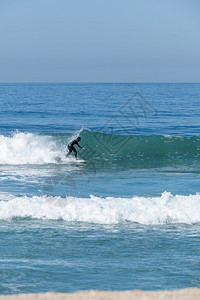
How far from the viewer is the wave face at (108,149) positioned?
802 inches

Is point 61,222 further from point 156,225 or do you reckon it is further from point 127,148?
point 127,148

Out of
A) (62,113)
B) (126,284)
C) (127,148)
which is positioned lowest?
(126,284)

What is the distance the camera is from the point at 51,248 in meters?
8.33

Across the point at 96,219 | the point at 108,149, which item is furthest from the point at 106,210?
the point at 108,149

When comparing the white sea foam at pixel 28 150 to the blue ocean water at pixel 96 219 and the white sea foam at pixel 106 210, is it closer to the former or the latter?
the blue ocean water at pixel 96 219

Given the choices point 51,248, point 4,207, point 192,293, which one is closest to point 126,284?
point 192,293

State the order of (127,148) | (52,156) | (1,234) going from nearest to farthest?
(1,234)
(52,156)
(127,148)

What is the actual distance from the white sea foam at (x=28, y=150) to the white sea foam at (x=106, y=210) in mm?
8674

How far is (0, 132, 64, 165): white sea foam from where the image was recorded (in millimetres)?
20016

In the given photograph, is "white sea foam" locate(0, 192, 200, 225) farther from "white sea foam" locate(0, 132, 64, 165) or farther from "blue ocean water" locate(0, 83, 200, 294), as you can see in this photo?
"white sea foam" locate(0, 132, 64, 165)

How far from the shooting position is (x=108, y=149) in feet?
77.5

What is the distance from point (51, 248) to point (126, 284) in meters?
2.05

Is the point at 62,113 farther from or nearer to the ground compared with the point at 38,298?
farther from the ground

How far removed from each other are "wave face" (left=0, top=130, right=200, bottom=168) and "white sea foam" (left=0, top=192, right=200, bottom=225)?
26.8 feet
